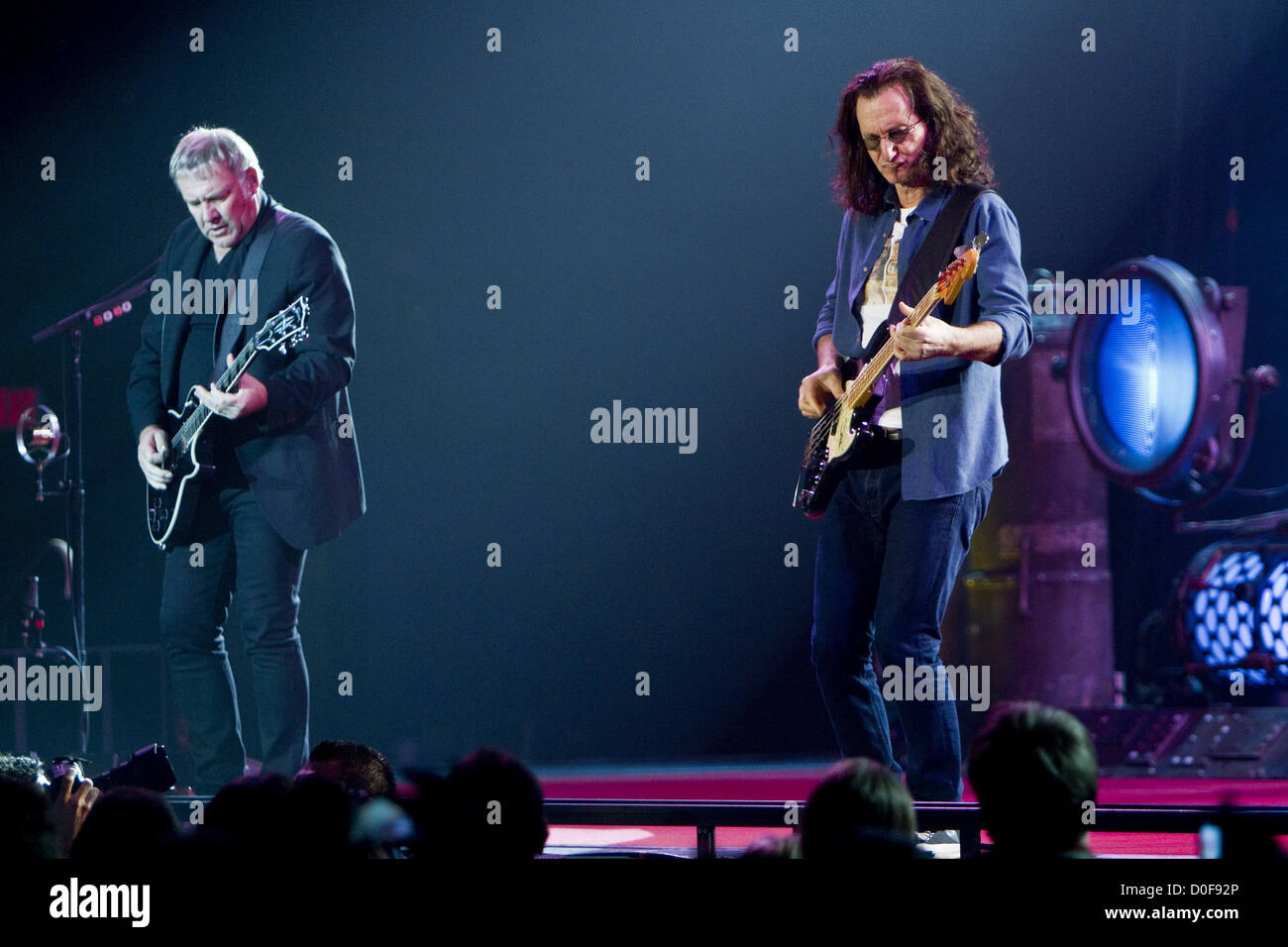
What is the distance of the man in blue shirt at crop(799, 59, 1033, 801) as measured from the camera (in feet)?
10.7

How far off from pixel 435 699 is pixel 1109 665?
278 cm

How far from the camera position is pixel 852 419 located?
3463 mm

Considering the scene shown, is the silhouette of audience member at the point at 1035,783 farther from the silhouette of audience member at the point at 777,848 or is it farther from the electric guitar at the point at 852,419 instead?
the electric guitar at the point at 852,419

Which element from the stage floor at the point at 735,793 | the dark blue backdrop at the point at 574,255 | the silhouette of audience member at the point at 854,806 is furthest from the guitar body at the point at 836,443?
the dark blue backdrop at the point at 574,255

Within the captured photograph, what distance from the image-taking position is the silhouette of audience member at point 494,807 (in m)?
1.84

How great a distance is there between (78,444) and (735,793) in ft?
9.45

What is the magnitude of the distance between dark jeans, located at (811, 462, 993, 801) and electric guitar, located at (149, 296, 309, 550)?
2.02 metres

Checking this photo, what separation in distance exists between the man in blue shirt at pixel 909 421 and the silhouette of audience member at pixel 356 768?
1.19 meters

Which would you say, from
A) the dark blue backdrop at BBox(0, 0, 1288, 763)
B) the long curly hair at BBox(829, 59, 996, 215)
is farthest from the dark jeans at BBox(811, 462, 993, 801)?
the dark blue backdrop at BBox(0, 0, 1288, 763)

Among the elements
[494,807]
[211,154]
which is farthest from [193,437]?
[494,807]

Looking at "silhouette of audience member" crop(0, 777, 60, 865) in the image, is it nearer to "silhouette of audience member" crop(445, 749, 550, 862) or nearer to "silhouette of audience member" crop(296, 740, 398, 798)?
"silhouette of audience member" crop(445, 749, 550, 862)

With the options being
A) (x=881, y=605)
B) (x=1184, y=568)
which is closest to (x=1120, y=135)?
(x=1184, y=568)
